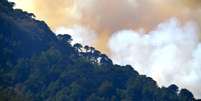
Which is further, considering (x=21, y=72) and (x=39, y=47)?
(x=39, y=47)

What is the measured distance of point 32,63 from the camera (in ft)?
600

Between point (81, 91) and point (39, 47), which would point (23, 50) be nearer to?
point (39, 47)

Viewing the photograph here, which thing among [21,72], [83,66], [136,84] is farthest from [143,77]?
[21,72]

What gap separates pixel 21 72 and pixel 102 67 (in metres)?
35.6

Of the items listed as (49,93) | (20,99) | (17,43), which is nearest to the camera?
(20,99)

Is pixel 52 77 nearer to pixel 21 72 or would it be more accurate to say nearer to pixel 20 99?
pixel 21 72

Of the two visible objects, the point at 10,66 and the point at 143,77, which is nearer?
the point at 10,66

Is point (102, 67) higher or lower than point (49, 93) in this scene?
higher

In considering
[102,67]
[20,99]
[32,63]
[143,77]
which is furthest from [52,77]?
[20,99]

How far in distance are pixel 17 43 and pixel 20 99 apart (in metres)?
93.2

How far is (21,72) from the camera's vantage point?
178 m

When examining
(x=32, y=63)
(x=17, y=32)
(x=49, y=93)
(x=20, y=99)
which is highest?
(x=17, y=32)

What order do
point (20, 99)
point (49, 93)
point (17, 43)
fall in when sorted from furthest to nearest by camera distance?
point (17, 43)
point (49, 93)
point (20, 99)

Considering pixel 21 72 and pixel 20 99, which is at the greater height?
pixel 21 72
